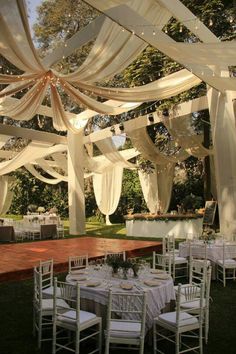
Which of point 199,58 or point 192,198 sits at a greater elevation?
point 199,58

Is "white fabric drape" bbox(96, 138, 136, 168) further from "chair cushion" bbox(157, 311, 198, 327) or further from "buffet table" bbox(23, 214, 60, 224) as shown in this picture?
"chair cushion" bbox(157, 311, 198, 327)

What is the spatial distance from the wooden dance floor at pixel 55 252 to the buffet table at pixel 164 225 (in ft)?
6.02

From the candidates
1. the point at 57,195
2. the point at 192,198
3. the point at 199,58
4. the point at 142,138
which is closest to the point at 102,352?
the point at 199,58

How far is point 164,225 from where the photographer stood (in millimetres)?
12070

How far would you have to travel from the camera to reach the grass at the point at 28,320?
368 cm

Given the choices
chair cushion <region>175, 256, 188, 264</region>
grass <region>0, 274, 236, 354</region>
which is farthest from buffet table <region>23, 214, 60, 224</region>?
chair cushion <region>175, 256, 188, 264</region>

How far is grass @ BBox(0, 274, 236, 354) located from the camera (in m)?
3.68

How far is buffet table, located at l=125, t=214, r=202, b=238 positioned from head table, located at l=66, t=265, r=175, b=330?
24.4ft

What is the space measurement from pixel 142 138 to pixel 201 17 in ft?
11.9

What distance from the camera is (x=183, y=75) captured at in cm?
802

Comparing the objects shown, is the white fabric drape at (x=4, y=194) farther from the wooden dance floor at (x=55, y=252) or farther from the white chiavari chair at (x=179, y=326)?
the white chiavari chair at (x=179, y=326)

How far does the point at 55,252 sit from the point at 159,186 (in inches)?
218

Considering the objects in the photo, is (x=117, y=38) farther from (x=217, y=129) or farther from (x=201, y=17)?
(x=201, y=17)

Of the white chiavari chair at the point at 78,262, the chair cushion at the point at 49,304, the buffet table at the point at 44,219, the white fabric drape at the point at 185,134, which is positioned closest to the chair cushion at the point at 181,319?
the chair cushion at the point at 49,304
